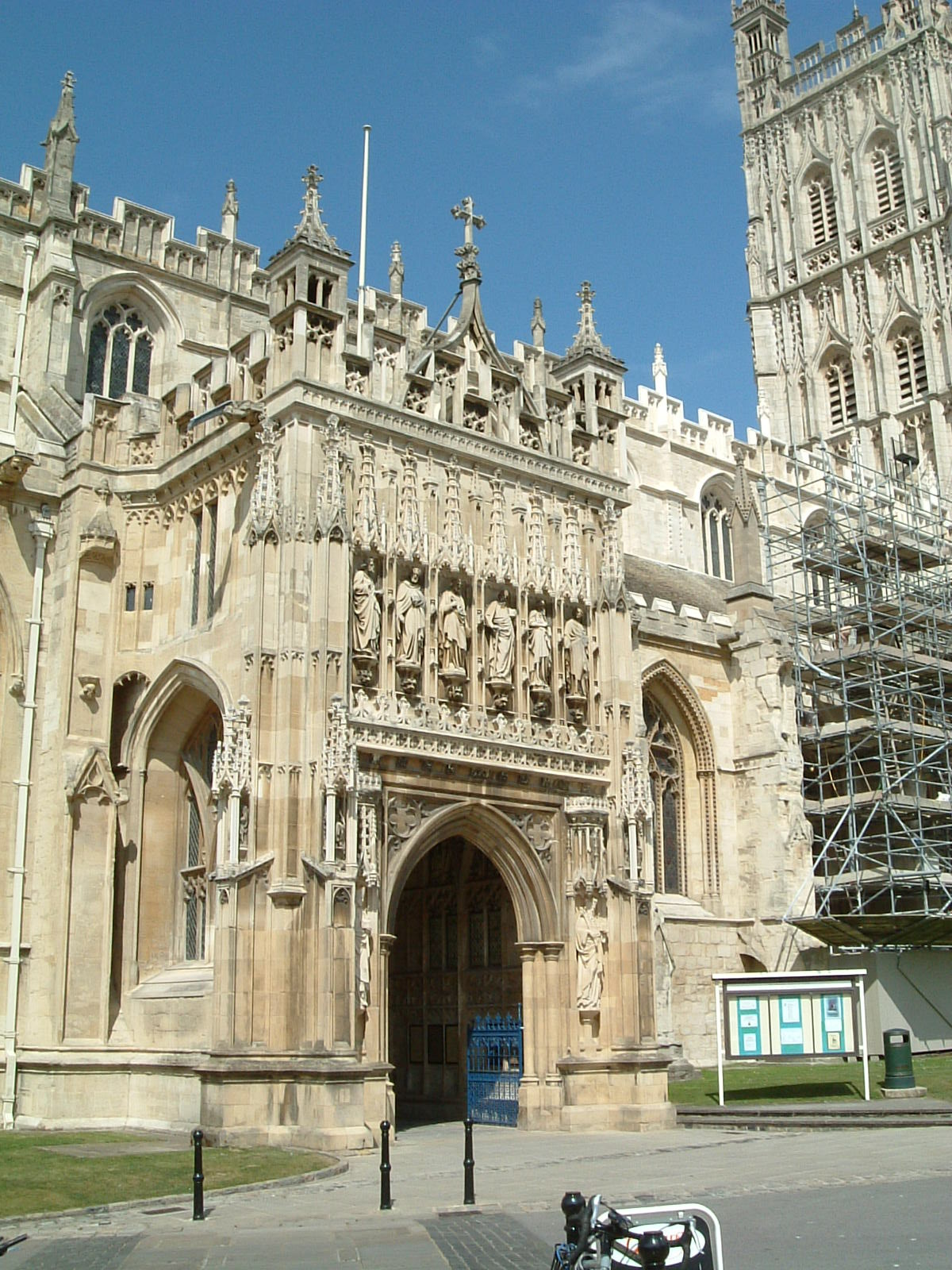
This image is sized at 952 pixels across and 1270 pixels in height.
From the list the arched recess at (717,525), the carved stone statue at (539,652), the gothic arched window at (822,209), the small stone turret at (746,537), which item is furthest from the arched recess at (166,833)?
the gothic arched window at (822,209)

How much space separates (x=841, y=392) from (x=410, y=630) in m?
46.3

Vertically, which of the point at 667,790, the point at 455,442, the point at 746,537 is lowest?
the point at 667,790

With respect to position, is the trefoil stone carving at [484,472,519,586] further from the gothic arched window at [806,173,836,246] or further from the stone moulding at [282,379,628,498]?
the gothic arched window at [806,173,836,246]

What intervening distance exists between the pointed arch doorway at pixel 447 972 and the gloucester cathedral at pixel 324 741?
59 mm

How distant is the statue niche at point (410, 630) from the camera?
21.0 metres

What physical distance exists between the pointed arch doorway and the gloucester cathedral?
0.19ft

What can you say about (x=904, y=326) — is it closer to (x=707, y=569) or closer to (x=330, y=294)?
(x=707, y=569)

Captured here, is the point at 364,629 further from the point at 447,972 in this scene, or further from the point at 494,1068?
the point at 494,1068

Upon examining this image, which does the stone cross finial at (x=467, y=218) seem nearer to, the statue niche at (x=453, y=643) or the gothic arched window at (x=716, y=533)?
the statue niche at (x=453, y=643)

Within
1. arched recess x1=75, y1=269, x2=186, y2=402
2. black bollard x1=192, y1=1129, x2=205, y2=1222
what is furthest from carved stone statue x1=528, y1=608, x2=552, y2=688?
arched recess x1=75, y1=269, x2=186, y2=402

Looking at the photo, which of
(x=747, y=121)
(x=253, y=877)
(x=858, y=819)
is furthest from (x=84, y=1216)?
(x=747, y=121)

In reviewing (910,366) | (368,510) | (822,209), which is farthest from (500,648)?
(822,209)

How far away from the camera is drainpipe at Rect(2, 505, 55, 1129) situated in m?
21.1

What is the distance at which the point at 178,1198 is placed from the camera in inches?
521
